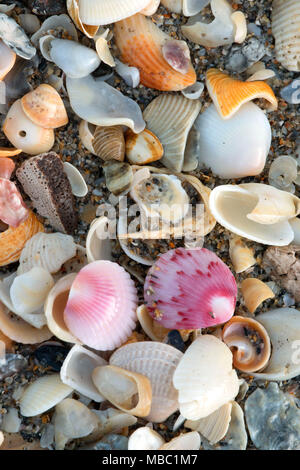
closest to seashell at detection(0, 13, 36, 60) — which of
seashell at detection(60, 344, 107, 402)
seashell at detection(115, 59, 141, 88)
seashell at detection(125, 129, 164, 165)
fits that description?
seashell at detection(115, 59, 141, 88)

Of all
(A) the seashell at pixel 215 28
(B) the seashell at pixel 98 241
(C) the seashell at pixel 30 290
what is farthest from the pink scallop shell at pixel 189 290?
(A) the seashell at pixel 215 28

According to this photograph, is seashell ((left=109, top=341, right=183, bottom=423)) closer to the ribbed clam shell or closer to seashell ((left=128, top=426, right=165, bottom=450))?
seashell ((left=128, top=426, right=165, bottom=450))

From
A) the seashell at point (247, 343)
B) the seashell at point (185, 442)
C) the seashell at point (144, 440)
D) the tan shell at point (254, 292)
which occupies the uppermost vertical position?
the tan shell at point (254, 292)

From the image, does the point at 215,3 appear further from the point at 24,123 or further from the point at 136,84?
the point at 24,123

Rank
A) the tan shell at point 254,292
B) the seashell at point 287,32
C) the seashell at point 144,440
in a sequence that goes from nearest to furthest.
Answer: the seashell at point 144,440
the tan shell at point 254,292
the seashell at point 287,32

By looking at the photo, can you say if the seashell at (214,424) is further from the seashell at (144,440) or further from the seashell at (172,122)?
the seashell at (172,122)
